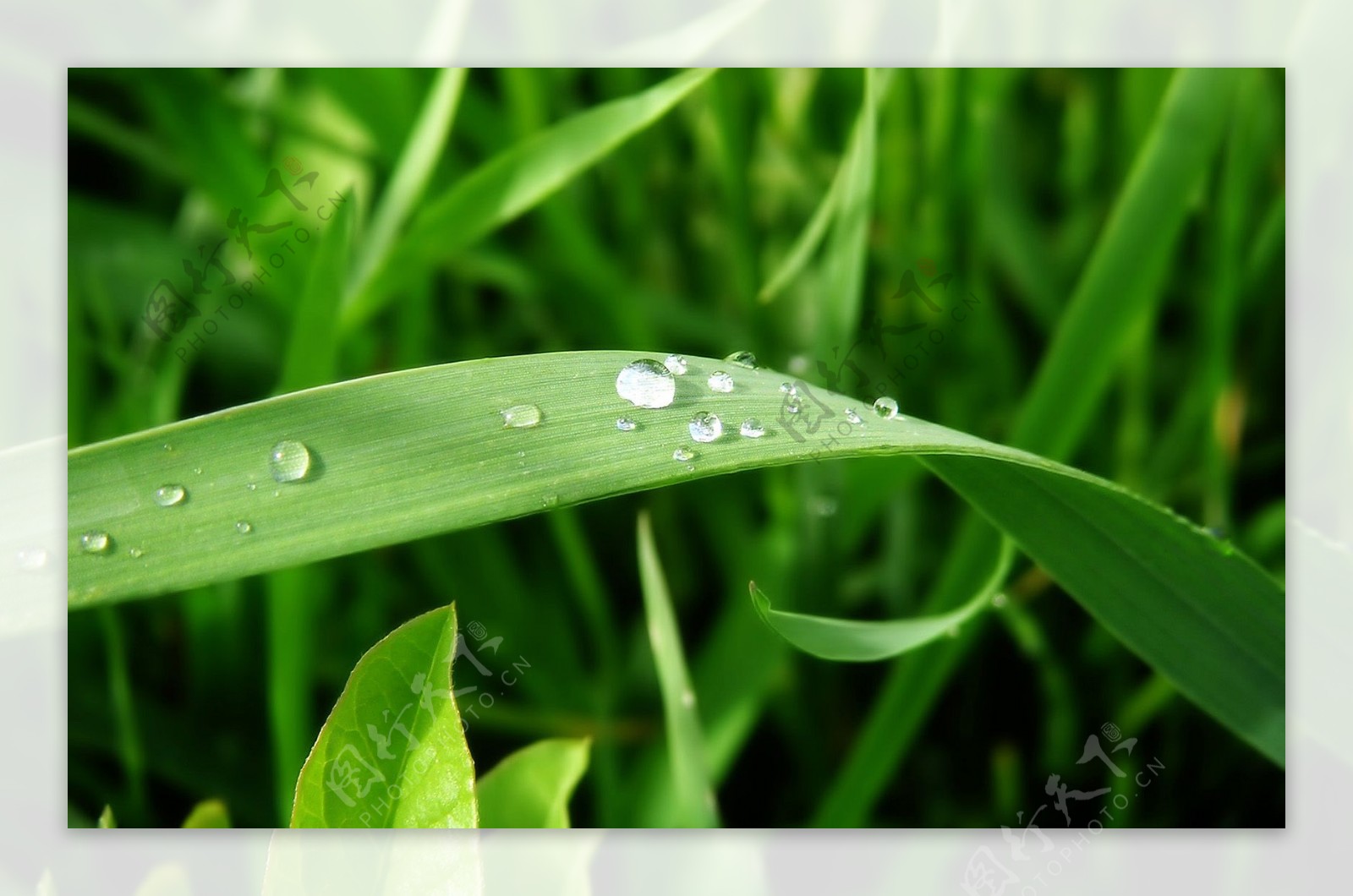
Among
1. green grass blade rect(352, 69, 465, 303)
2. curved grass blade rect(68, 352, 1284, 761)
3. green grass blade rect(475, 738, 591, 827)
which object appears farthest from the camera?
green grass blade rect(352, 69, 465, 303)

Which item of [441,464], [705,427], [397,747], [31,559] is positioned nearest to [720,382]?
[705,427]

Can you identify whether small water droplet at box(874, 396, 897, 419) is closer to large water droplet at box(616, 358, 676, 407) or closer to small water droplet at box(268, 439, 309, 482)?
large water droplet at box(616, 358, 676, 407)

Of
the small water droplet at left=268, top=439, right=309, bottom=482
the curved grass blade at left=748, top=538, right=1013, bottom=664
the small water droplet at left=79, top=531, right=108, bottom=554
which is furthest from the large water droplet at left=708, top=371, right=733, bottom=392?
the small water droplet at left=79, top=531, right=108, bottom=554

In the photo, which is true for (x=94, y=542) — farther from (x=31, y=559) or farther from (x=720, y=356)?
(x=720, y=356)

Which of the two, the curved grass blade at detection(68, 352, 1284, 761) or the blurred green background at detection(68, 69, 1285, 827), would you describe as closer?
the curved grass blade at detection(68, 352, 1284, 761)

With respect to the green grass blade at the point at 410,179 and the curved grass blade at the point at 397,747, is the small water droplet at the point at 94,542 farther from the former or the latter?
the green grass blade at the point at 410,179

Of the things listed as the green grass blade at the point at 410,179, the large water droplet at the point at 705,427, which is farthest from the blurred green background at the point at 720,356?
Result: the large water droplet at the point at 705,427

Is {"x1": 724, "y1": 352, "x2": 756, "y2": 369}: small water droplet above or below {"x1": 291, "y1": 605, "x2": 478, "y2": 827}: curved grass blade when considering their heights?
above

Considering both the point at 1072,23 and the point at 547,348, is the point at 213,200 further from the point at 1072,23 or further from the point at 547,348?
the point at 1072,23
